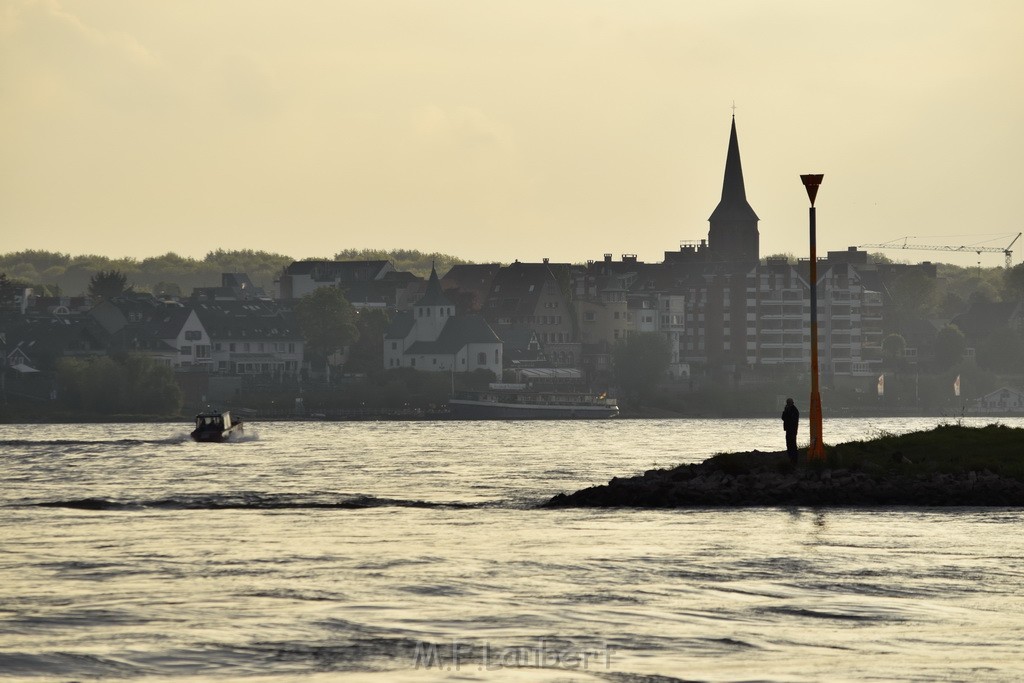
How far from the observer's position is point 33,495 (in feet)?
187

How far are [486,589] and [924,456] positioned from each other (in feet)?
84.2

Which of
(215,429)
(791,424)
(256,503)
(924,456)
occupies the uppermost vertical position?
(791,424)

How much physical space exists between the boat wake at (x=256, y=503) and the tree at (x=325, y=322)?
13976 centimetres

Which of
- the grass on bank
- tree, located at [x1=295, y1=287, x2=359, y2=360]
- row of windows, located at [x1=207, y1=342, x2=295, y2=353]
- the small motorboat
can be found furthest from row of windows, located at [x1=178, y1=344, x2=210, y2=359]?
the grass on bank

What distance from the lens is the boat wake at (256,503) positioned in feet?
169

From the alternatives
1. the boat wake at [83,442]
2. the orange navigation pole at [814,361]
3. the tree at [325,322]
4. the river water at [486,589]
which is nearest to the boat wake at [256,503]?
the river water at [486,589]

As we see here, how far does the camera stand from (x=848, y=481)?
49.9 metres

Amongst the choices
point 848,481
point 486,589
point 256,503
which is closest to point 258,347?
point 256,503

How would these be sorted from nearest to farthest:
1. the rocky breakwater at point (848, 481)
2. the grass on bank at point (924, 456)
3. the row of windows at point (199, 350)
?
the rocky breakwater at point (848, 481), the grass on bank at point (924, 456), the row of windows at point (199, 350)

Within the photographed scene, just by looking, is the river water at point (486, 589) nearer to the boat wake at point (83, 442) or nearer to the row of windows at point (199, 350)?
the boat wake at point (83, 442)

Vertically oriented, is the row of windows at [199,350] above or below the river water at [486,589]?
above

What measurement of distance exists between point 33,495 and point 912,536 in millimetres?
28855

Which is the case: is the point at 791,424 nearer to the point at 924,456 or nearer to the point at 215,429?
the point at 924,456

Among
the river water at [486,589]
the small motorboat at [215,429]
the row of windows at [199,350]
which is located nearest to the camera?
the river water at [486,589]
